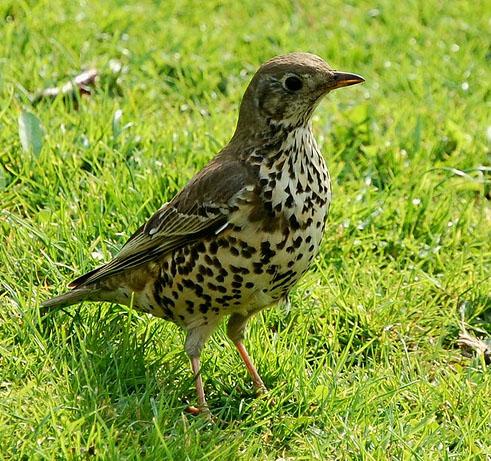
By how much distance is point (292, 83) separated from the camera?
15.2 feet

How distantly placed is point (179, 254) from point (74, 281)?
22.3 inches

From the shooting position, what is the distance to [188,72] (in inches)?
293

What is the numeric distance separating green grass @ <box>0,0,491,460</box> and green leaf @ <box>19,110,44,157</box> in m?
0.05

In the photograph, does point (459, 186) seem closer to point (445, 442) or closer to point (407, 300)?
point (407, 300)

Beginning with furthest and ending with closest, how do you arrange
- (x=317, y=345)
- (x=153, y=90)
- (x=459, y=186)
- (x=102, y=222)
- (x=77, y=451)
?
(x=153, y=90) → (x=459, y=186) → (x=102, y=222) → (x=317, y=345) → (x=77, y=451)

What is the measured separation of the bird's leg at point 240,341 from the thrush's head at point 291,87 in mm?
897

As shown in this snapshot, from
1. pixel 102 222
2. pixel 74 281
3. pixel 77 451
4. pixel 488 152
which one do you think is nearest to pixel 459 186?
pixel 488 152

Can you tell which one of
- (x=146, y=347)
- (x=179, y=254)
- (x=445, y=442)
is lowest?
(x=445, y=442)

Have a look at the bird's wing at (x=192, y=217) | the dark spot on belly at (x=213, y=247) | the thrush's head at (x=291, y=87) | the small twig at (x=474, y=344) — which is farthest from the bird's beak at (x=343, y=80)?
the small twig at (x=474, y=344)

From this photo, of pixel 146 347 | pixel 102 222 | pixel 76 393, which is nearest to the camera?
pixel 76 393

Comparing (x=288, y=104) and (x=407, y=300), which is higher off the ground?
(x=288, y=104)

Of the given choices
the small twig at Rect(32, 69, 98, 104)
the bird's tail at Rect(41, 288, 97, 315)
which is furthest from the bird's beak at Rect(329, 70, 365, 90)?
the small twig at Rect(32, 69, 98, 104)

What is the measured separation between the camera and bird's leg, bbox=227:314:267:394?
16.1 ft

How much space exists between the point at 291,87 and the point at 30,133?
1.98 m
